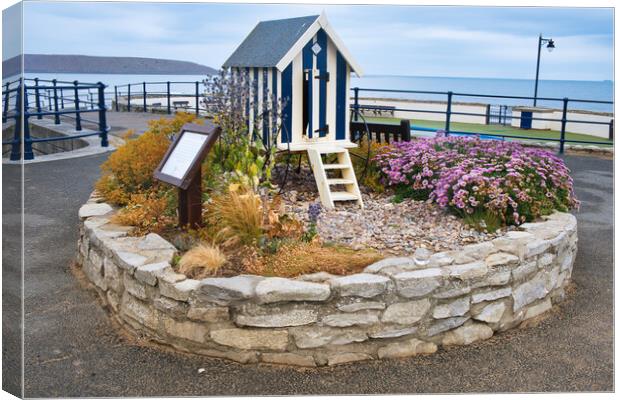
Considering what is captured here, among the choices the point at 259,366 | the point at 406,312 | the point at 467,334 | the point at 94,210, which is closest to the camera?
the point at 259,366

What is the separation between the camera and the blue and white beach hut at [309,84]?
6375 mm

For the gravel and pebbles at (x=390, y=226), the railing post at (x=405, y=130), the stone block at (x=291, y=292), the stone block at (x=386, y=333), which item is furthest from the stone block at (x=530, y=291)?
the railing post at (x=405, y=130)

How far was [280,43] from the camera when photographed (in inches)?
257

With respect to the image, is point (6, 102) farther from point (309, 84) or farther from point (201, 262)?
point (309, 84)

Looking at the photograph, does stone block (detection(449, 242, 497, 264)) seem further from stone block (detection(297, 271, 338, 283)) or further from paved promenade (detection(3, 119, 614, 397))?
stone block (detection(297, 271, 338, 283))

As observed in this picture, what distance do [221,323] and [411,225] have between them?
7.20ft

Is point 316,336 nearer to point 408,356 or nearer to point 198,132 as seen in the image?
point 408,356

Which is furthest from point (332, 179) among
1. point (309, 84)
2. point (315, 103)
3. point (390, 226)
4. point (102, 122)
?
point (102, 122)

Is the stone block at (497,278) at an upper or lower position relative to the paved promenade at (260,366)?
upper

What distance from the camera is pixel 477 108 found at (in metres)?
24.4

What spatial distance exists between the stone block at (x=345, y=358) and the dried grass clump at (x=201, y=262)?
0.94m

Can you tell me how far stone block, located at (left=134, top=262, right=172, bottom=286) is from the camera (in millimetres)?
4176

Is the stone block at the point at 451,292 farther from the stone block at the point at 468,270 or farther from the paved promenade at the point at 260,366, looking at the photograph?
the paved promenade at the point at 260,366

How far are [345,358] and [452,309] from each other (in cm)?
76
